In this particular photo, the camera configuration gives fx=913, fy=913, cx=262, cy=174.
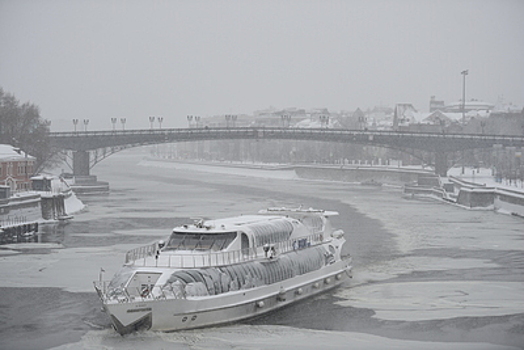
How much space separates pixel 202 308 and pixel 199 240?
3.24 meters

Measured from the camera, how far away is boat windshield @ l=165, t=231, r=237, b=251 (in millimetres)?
27297

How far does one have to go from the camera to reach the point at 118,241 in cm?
4616

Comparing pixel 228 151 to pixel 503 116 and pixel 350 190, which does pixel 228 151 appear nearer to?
pixel 503 116

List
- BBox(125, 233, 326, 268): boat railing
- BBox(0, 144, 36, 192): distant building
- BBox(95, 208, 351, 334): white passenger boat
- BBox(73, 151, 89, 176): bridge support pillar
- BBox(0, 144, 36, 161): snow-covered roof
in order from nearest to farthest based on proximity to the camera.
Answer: BBox(95, 208, 351, 334): white passenger boat < BBox(125, 233, 326, 268): boat railing < BBox(0, 144, 36, 192): distant building < BBox(0, 144, 36, 161): snow-covered roof < BBox(73, 151, 89, 176): bridge support pillar

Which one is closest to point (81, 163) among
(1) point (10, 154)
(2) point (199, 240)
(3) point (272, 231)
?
(1) point (10, 154)

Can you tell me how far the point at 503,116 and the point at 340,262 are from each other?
13065 centimetres

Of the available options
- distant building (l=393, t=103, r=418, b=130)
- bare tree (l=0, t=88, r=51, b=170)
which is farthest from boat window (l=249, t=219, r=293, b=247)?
distant building (l=393, t=103, r=418, b=130)

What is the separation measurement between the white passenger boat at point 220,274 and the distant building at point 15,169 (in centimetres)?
3801

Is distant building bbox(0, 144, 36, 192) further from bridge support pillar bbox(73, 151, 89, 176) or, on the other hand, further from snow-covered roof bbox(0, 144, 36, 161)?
bridge support pillar bbox(73, 151, 89, 176)

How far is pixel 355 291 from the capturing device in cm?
3155

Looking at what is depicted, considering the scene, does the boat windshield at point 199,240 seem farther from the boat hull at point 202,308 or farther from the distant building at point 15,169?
the distant building at point 15,169

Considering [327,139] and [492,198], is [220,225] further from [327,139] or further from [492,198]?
[327,139]

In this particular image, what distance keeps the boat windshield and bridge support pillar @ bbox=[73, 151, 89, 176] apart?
234ft

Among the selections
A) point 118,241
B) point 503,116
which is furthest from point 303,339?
point 503,116
